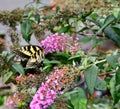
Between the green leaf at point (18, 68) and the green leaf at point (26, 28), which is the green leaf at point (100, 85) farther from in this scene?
the green leaf at point (26, 28)

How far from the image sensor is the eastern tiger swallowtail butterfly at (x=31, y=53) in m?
1.50

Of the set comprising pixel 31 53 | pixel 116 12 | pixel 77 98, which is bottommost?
pixel 77 98

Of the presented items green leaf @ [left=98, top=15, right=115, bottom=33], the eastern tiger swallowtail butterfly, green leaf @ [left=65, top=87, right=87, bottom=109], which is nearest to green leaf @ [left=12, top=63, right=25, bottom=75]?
the eastern tiger swallowtail butterfly

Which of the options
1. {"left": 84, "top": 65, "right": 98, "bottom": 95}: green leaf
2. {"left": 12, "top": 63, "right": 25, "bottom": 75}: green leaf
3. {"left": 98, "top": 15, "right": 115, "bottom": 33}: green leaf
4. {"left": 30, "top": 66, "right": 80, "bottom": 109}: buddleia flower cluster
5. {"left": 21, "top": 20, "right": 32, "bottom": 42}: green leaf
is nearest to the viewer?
{"left": 30, "top": 66, "right": 80, "bottom": 109}: buddleia flower cluster

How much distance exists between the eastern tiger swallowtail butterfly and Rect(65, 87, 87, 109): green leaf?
23cm

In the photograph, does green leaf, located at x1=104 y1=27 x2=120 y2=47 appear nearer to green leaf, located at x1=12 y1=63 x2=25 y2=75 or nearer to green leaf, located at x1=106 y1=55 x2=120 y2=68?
green leaf, located at x1=106 y1=55 x2=120 y2=68

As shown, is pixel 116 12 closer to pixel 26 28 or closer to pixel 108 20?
pixel 108 20

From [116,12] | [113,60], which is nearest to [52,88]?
[113,60]

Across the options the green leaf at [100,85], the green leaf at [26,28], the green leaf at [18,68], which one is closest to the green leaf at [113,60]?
the green leaf at [100,85]

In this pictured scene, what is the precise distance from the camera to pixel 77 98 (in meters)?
1.34

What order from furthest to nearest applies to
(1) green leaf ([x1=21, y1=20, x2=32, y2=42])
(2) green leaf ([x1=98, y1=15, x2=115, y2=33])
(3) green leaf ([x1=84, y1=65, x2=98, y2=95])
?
(1) green leaf ([x1=21, y1=20, x2=32, y2=42]) → (2) green leaf ([x1=98, y1=15, x2=115, y2=33]) → (3) green leaf ([x1=84, y1=65, x2=98, y2=95])

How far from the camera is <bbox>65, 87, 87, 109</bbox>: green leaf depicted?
134cm

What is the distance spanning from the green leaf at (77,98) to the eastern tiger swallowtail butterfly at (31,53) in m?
0.23

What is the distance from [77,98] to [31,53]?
0.91ft
